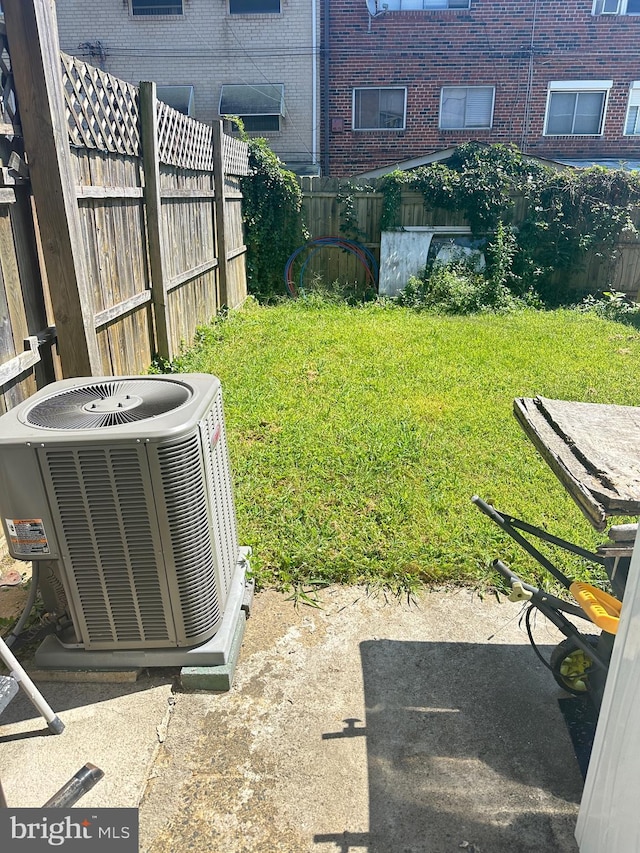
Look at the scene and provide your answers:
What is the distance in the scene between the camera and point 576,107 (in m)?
15.3

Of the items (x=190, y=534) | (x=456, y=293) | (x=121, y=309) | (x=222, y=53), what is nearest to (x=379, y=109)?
(x=222, y=53)

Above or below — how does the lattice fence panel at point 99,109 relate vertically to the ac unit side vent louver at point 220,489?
above

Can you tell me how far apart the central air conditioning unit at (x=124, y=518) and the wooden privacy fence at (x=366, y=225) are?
30.7ft

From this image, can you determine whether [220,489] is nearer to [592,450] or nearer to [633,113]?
[592,450]

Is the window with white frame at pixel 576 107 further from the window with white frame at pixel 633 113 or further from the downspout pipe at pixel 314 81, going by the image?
the downspout pipe at pixel 314 81

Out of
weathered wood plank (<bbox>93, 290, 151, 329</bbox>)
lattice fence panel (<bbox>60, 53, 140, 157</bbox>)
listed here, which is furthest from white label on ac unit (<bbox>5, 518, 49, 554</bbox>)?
lattice fence panel (<bbox>60, 53, 140, 157</bbox>)

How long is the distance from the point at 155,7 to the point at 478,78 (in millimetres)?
8008

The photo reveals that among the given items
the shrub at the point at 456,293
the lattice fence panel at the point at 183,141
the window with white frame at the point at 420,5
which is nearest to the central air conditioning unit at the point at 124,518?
the lattice fence panel at the point at 183,141

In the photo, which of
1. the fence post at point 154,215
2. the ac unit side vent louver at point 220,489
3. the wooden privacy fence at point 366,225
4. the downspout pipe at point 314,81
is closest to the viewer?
the ac unit side vent louver at point 220,489

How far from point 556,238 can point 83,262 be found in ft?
31.4

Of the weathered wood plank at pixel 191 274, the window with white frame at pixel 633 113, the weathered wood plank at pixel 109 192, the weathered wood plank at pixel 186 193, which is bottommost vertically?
the weathered wood plank at pixel 191 274

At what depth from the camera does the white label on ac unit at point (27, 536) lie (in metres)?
2.25

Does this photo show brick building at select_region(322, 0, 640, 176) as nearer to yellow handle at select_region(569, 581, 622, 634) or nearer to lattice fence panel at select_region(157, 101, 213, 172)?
lattice fence panel at select_region(157, 101, 213, 172)

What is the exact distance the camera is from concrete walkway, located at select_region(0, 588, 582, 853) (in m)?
1.98
